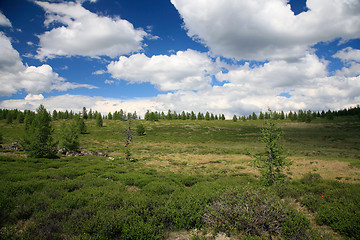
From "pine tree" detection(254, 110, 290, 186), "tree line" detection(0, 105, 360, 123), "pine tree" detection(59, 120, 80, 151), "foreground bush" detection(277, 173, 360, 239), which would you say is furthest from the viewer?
"tree line" detection(0, 105, 360, 123)

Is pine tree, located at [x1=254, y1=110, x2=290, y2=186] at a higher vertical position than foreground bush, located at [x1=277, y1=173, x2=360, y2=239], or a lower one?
higher

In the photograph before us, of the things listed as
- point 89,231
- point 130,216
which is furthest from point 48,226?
point 130,216

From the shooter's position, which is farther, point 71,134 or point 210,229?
point 71,134

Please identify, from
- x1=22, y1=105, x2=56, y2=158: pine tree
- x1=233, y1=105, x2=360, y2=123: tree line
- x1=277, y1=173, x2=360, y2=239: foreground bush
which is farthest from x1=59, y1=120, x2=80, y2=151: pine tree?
x1=233, y1=105, x2=360, y2=123: tree line

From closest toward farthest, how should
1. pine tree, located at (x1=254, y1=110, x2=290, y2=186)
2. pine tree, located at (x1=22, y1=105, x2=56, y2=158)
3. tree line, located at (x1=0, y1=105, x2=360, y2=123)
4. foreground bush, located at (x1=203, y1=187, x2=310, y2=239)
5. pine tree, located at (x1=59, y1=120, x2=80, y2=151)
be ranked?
foreground bush, located at (x1=203, y1=187, x2=310, y2=239) → pine tree, located at (x1=254, y1=110, x2=290, y2=186) → pine tree, located at (x1=22, y1=105, x2=56, y2=158) → pine tree, located at (x1=59, y1=120, x2=80, y2=151) → tree line, located at (x1=0, y1=105, x2=360, y2=123)

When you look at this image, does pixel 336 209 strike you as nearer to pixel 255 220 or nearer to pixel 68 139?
pixel 255 220

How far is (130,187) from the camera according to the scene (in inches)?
511

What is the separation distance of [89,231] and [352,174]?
76.3ft

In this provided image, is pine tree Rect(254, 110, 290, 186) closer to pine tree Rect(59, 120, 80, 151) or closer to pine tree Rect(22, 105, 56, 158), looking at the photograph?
pine tree Rect(22, 105, 56, 158)

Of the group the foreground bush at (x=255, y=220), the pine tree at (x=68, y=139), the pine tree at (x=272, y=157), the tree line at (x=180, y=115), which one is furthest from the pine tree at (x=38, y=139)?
the tree line at (x=180, y=115)

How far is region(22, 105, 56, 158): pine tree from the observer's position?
2468cm

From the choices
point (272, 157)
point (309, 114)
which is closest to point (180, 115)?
point (309, 114)

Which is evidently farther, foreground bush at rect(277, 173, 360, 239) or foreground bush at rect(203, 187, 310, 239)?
foreground bush at rect(277, 173, 360, 239)

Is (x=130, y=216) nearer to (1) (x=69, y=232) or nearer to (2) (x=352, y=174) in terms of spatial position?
(1) (x=69, y=232)
